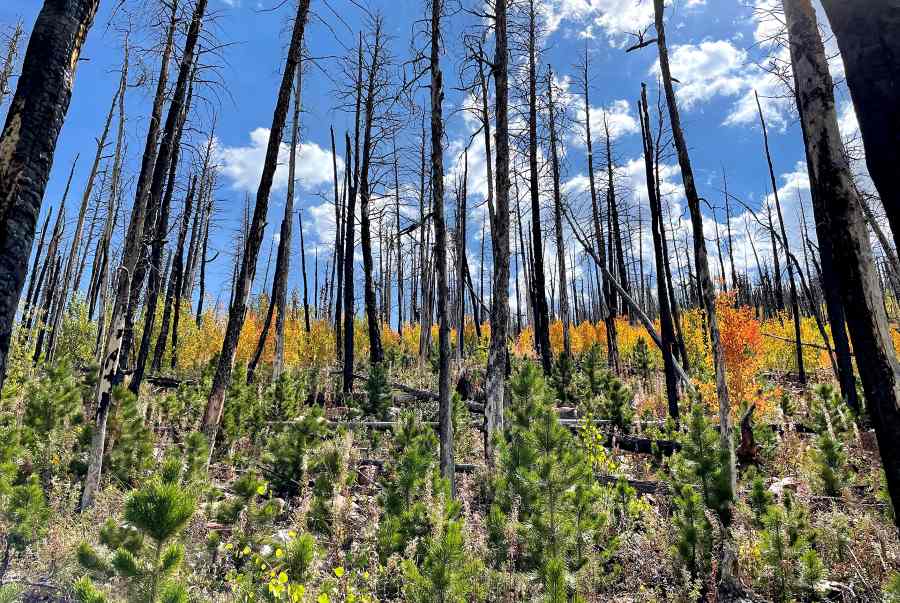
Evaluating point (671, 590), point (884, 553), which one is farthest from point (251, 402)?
point (884, 553)

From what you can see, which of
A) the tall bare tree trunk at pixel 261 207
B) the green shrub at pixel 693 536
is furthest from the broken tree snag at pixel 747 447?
the tall bare tree trunk at pixel 261 207

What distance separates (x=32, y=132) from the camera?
2.04 metres

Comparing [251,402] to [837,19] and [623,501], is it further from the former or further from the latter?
[837,19]

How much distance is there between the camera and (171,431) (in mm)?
7859

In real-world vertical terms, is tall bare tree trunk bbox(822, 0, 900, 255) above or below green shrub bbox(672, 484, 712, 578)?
above

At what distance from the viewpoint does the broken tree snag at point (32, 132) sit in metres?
1.91

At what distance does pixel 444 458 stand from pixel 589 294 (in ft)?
166

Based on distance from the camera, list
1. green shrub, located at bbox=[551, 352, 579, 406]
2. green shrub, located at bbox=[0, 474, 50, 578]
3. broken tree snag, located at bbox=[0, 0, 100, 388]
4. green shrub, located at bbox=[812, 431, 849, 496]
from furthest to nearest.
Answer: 1. green shrub, located at bbox=[551, 352, 579, 406]
2. green shrub, located at bbox=[812, 431, 849, 496]
3. green shrub, located at bbox=[0, 474, 50, 578]
4. broken tree snag, located at bbox=[0, 0, 100, 388]

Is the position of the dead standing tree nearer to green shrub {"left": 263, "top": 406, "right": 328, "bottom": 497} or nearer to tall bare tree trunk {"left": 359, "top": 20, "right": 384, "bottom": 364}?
green shrub {"left": 263, "top": 406, "right": 328, "bottom": 497}

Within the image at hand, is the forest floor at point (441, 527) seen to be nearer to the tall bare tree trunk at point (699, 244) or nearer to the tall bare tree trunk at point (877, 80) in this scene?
the tall bare tree trunk at point (699, 244)

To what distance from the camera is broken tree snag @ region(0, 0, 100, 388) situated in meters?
1.91

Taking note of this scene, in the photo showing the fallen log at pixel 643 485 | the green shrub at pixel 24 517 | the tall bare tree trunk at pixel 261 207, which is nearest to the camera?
the green shrub at pixel 24 517

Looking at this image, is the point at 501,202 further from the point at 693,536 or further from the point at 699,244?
the point at 693,536

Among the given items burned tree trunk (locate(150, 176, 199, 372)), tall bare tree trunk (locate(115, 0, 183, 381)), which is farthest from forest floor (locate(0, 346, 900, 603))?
burned tree trunk (locate(150, 176, 199, 372))
